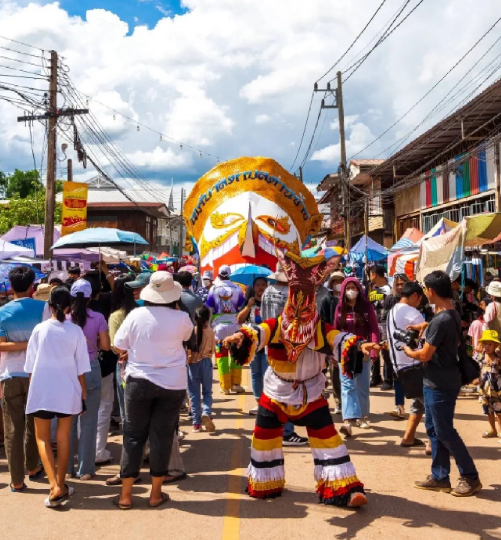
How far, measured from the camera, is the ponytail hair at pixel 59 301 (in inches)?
185

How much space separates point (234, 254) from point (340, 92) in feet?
54.1

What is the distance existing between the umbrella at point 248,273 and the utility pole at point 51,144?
360 inches

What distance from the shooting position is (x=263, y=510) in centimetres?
450

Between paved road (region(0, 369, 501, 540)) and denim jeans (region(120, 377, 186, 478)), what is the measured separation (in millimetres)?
342

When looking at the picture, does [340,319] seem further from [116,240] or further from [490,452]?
[116,240]

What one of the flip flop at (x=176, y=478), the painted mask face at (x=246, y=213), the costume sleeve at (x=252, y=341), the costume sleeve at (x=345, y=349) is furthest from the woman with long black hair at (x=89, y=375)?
the painted mask face at (x=246, y=213)

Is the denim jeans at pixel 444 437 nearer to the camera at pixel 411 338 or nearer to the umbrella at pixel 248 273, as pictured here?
the camera at pixel 411 338

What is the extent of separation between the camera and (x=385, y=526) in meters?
4.17

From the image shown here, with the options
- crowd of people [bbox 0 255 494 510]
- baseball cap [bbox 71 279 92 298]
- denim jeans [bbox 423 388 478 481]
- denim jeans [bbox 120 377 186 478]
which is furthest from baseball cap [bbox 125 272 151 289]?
denim jeans [bbox 423 388 478 481]

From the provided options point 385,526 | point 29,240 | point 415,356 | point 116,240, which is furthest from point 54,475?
point 29,240

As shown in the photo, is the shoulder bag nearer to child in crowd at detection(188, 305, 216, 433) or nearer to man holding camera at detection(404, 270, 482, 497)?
man holding camera at detection(404, 270, 482, 497)

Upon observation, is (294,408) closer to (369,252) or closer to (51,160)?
(369,252)

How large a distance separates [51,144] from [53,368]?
1616cm

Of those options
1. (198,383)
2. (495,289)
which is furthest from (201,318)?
(495,289)
